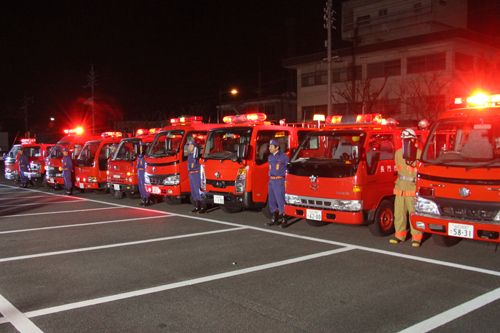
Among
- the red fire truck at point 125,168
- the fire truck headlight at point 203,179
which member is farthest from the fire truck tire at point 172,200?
the fire truck headlight at point 203,179

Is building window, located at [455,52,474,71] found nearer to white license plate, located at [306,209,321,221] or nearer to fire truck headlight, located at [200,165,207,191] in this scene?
fire truck headlight, located at [200,165,207,191]

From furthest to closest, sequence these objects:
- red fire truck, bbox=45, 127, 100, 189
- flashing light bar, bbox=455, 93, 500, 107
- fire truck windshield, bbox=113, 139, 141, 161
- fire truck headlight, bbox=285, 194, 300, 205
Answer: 1. red fire truck, bbox=45, 127, 100, 189
2. fire truck windshield, bbox=113, 139, 141, 161
3. fire truck headlight, bbox=285, 194, 300, 205
4. flashing light bar, bbox=455, 93, 500, 107

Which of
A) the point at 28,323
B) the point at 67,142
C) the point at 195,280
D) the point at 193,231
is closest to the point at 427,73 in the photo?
the point at 67,142

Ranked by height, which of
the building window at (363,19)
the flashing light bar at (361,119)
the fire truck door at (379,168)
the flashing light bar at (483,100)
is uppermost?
the building window at (363,19)

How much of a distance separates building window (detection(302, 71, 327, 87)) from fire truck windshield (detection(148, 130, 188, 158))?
2585 centimetres

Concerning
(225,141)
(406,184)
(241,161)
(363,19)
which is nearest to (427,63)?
(363,19)

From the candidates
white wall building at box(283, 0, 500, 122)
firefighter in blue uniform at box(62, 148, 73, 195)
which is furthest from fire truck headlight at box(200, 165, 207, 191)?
white wall building at box(283, 0, 500, 122)

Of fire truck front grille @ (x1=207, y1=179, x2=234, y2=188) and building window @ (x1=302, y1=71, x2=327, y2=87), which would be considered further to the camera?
building window @ (x1=302, y1=71, x2=327, y2=87)

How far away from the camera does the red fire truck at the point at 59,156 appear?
57.8 ft

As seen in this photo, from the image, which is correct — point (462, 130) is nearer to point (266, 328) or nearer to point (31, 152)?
point (266, 328)

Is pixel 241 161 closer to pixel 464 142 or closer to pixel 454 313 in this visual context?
pixel 464 142

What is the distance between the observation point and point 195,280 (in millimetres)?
5836

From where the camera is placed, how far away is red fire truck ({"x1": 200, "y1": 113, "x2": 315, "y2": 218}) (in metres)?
10.1

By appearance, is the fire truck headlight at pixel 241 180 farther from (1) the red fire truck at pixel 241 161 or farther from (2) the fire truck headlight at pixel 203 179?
(2) the fire truck headlight at pixel 203 179
